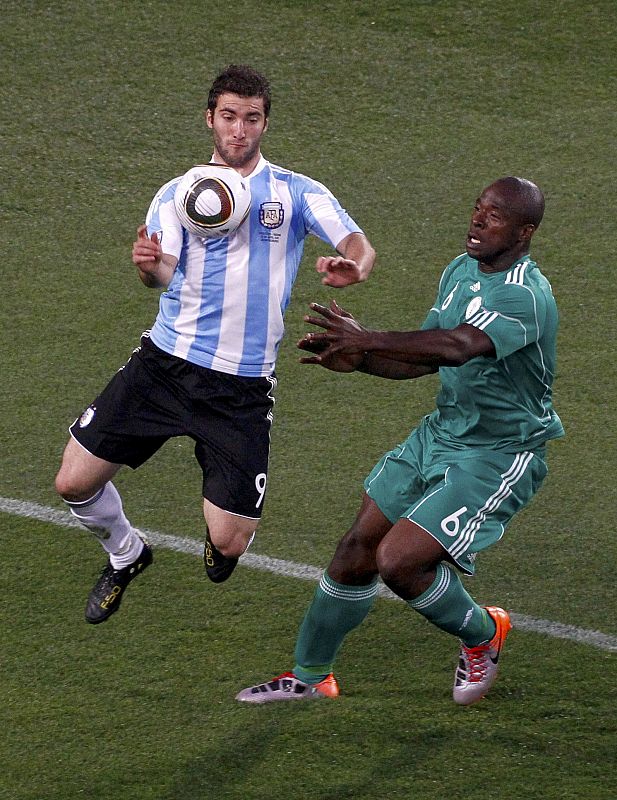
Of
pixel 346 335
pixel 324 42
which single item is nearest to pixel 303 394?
pixel 346 335

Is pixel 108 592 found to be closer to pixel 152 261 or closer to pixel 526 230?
pixel 152 261

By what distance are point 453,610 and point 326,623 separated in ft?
1.75

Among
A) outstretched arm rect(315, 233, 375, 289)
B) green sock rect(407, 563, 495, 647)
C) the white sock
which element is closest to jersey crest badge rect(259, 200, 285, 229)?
outstretched arm rect(315, 233, 375, 289)

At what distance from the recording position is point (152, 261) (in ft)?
17.7

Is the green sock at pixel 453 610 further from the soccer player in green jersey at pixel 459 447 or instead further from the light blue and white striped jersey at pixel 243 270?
the light blue and white striped jersey at pixel 243 270

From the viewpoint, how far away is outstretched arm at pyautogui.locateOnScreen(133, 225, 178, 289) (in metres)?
5.37

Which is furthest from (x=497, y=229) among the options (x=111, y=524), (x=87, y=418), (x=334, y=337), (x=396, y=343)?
(x=111, y=524)

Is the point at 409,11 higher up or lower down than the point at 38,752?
higher up

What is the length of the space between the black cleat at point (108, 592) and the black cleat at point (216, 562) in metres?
0.35

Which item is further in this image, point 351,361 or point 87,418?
point 87,418

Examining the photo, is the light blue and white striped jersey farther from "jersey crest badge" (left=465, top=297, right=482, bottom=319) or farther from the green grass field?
the green grass field

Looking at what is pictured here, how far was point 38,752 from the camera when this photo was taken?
5418 mm

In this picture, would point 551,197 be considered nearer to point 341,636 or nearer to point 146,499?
point 146,499

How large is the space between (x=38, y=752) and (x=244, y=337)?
6.09 ft
